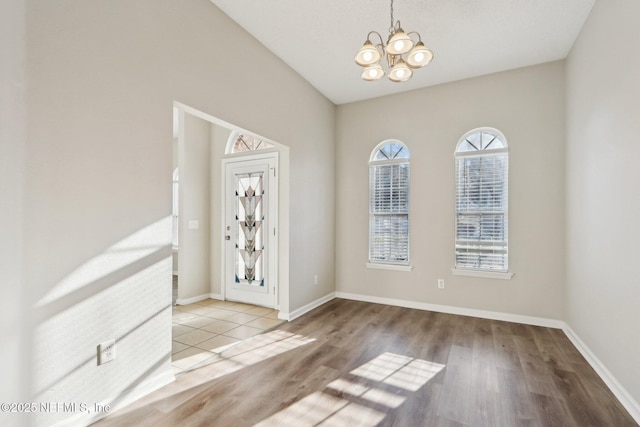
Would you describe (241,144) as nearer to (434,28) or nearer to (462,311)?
(434,28)

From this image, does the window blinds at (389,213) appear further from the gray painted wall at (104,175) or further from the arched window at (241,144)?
the gray painted wall at (104,175)

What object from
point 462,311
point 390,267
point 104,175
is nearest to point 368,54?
point 104,175

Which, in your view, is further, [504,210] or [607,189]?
[504,210]

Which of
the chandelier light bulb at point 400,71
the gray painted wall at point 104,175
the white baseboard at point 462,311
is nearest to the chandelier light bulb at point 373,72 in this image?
the chandelier light bulb at point 400,71

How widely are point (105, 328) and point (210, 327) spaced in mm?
1761

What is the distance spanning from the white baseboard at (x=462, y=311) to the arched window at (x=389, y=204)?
60 cm

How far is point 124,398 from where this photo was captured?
2086mm

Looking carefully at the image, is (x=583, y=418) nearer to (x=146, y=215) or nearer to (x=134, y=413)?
(x=134, y=413)

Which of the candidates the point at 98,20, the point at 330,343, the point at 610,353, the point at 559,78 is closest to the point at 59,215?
the point at 98,20

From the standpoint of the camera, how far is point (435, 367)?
2.71m

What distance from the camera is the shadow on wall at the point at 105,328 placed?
1710 mm

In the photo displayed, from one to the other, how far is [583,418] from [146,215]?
3378mm

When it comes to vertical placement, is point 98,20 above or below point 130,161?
above

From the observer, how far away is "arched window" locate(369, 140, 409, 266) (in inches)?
183
